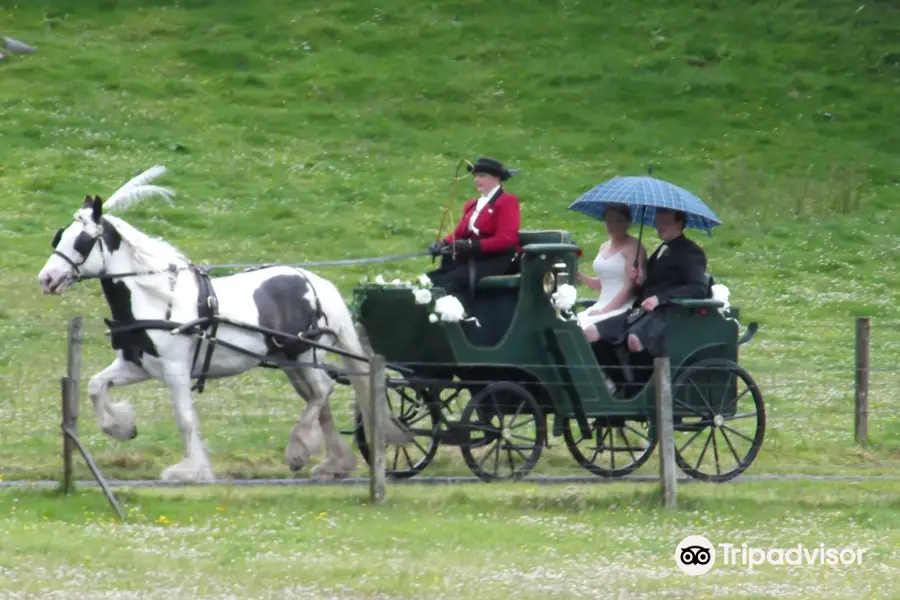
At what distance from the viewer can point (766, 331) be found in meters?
22.1

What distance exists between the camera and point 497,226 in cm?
1388

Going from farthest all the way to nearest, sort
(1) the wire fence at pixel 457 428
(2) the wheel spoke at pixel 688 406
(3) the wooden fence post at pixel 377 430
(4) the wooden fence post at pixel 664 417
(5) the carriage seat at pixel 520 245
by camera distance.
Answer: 1. (2) the wheel spoke at pixel 688 406
2. (1) the wire fence at pixel 457 428
3. (5) the carriage seat at pixel 520 245
4. (4) the wooden fence post at pixel 664 417
5. (3) the wooden fence post at pixel 377 430

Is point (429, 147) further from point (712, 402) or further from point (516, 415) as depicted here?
point (516, 415)

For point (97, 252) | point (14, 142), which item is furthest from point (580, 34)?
point (97, 252)

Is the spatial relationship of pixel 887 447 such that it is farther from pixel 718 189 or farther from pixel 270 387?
pixel 718 189

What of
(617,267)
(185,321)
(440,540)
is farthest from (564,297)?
(440,540)

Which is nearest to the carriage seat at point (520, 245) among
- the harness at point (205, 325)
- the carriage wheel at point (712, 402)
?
the harness at point (205, 325)

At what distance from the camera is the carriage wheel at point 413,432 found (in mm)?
14242

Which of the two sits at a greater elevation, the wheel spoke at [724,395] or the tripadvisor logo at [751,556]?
the wheel spoke at [724,395]

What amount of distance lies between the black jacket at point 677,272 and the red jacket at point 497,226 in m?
1.11

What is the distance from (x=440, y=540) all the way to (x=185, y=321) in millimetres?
3328

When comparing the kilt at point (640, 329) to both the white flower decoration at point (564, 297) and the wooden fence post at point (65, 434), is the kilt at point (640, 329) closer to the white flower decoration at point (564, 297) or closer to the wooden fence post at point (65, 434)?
the white flower decoration at point (564, 297)

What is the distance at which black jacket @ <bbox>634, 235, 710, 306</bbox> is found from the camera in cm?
1412

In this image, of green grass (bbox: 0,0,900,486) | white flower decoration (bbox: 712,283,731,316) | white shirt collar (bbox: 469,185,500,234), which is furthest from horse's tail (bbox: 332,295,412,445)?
white flower decoration (bbox: 712,283,731,316)
